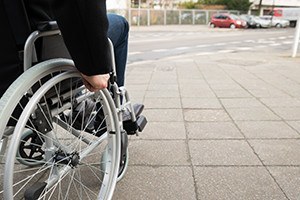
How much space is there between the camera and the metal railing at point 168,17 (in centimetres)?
3369

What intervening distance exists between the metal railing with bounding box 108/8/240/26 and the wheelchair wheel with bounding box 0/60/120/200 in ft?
104

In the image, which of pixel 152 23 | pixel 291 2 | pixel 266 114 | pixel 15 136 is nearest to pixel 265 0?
pixel 291 2

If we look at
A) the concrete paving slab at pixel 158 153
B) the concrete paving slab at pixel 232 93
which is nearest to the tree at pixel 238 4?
the concrete paving slab at pixel 232 93

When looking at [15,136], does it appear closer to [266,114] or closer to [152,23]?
[266,114]

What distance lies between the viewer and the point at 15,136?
1189 millimetres

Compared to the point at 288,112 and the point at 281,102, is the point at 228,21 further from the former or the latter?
the point at 288,112

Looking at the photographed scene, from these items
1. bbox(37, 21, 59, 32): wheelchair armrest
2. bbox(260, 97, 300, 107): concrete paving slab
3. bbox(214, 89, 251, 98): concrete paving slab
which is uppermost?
bbox(37, 21, 59, 32): wheelchair armrest

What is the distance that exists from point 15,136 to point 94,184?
1125 millimetres

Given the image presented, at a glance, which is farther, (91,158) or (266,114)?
(266,114)

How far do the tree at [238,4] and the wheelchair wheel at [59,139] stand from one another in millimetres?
44849

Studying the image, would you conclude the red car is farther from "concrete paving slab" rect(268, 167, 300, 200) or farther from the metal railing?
"concrete paving slab" rect(268, 167, 300, 200)

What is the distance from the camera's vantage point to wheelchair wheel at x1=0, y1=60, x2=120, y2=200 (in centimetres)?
128

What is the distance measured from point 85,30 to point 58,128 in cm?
85

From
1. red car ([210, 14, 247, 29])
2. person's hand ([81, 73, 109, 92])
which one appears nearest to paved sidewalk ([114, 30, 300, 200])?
person's hand ([81, 73, 109, 92])
